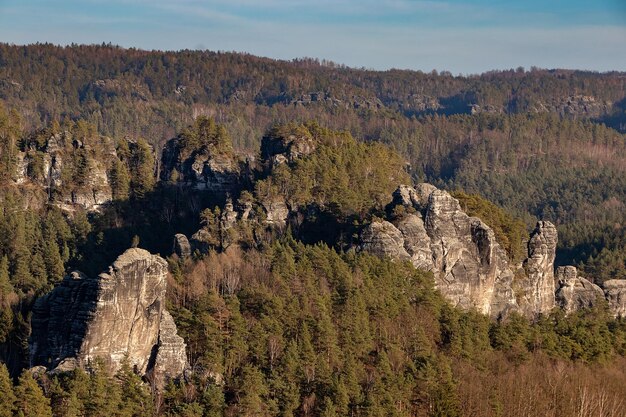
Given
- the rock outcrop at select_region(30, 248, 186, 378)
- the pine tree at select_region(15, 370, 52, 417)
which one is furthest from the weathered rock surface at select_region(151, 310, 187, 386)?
the pine tree at select_region(15, 370, 52, 417)

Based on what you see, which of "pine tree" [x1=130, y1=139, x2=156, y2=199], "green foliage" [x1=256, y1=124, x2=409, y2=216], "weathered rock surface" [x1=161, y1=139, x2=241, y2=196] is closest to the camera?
"green foliage" [x1=256, y1=124, x2=409, y2=216]

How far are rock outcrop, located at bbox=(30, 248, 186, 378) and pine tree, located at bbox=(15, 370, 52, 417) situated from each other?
243 centimetres

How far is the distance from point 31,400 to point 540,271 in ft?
124

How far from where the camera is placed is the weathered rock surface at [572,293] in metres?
72.1

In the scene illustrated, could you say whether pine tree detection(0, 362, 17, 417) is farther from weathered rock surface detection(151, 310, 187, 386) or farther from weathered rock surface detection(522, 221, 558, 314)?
weathered rock surface detection(522, 221, 558, 314)

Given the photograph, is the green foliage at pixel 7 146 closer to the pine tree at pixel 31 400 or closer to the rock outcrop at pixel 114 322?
the rock outcrop at pixel 114 322

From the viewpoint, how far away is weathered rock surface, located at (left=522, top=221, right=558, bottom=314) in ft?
227

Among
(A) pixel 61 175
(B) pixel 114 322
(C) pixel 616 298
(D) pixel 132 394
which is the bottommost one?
(C) pixel 616 298

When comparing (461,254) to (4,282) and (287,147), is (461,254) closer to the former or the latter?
(287,147)

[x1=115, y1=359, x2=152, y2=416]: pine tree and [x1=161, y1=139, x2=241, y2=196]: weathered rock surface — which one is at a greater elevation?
[x1=161, y1=139, x2=241, y2=196]: weathered rock surface

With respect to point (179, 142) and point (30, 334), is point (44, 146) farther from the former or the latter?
point (30, 334)

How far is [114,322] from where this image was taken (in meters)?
46.6

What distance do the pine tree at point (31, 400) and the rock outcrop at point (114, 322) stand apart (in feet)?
7.96

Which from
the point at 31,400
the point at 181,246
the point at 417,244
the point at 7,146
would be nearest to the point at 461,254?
the point at 417,244
